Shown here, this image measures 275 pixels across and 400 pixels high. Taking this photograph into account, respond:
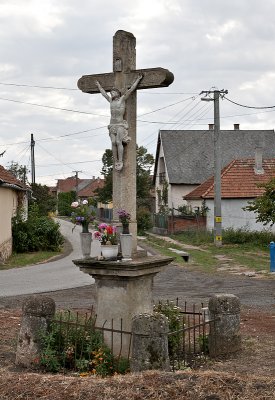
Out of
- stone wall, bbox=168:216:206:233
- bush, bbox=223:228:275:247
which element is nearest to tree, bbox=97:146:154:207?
stone wall, bbox=168:216:206:233

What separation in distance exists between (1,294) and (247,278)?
7.40 metres

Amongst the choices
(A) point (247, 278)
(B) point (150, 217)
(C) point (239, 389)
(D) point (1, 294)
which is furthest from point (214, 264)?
(B) point (150, 217)

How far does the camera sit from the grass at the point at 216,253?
21534 mm

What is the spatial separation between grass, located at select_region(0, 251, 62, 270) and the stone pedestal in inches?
568

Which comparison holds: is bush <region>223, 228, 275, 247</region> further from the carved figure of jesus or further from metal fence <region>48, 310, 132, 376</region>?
metal fence <region>48, 310, 132, 376</region>

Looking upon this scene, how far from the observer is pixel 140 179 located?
5422 centimetres

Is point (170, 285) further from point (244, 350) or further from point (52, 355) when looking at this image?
point (52, 355)

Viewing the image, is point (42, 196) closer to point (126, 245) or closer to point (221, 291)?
point (221, 291)

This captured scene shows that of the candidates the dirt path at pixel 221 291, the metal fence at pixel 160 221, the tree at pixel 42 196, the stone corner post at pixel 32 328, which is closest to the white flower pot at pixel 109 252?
the stone corner post at pixel 32 328

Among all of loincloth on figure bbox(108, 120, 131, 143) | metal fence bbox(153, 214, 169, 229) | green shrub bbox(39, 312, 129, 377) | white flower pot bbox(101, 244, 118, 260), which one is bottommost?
green shrub bbox(39, 312, 129, 377)

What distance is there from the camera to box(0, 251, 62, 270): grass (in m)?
22.0

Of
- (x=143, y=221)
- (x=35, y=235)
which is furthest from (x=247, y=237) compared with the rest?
(x=143, y=221)

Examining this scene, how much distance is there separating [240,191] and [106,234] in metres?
28.3

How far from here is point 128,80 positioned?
7723 millimetres
